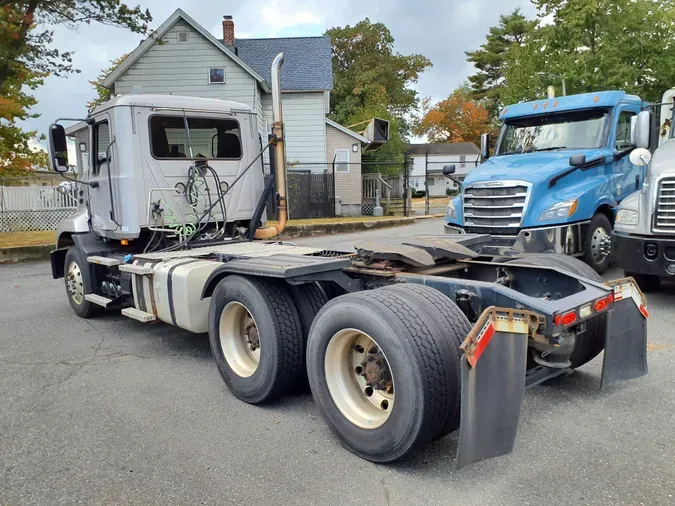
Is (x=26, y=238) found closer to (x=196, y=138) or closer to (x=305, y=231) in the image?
(x=305, y=231)

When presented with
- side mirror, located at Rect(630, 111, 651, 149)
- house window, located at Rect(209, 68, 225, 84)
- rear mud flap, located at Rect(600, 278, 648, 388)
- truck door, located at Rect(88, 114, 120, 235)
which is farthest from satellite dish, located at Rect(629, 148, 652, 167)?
house window, located at Rect(209, 68, 225, 84)

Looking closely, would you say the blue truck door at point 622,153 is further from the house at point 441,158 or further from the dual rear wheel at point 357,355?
the house at point 441,158

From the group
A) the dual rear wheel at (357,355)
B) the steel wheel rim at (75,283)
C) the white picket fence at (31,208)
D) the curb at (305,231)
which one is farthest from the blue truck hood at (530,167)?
the white picket fence at (31,208)

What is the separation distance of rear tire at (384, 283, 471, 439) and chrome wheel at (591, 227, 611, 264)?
18.2 feet

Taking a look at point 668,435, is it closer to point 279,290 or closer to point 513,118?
point 279,290

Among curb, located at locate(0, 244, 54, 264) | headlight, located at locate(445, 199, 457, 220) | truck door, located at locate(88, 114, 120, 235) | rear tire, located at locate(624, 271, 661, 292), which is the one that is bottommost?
curb, located at locate(0, 244, 54, 264)

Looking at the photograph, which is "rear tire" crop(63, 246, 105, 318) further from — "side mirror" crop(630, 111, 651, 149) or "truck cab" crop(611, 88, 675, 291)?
"side mirror" crop(630, 111, 651, 149)

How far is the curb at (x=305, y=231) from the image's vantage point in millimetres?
13203

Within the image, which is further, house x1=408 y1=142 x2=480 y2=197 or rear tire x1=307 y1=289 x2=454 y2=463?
house x1=408 y1=142 x2=480 y2=197

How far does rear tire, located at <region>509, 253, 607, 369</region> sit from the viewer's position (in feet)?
12.9

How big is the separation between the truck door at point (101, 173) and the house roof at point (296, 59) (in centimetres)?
1844

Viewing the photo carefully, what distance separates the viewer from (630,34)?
20766 millimetres

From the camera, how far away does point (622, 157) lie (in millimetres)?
8641

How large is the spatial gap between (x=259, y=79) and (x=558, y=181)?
56.2 ft
